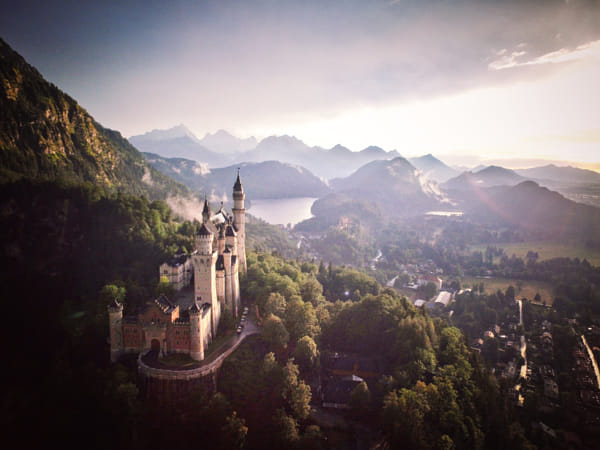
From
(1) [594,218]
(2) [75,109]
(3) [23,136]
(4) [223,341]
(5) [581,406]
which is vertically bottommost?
(5) [581,406]

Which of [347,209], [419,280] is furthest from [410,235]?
[419,280]

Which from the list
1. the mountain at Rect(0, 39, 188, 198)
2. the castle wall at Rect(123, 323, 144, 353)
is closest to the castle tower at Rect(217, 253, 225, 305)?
the castle wall at Rect(123, 323, 144, 353)

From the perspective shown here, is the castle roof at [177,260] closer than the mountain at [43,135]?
Yes

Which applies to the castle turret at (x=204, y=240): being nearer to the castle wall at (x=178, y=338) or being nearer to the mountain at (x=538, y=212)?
the castle wall at (x=178, y=338)

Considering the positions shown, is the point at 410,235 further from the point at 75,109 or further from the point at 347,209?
the point at 75,109

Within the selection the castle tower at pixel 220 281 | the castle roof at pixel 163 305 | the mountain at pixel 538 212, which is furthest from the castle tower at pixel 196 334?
the mountain at pixel 538 212

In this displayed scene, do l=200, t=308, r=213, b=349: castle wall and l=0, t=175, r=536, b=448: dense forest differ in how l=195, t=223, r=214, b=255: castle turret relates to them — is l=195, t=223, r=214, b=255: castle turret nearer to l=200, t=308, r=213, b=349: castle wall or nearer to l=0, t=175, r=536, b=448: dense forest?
l=200, t=308, r=213, b=349: castle wall
